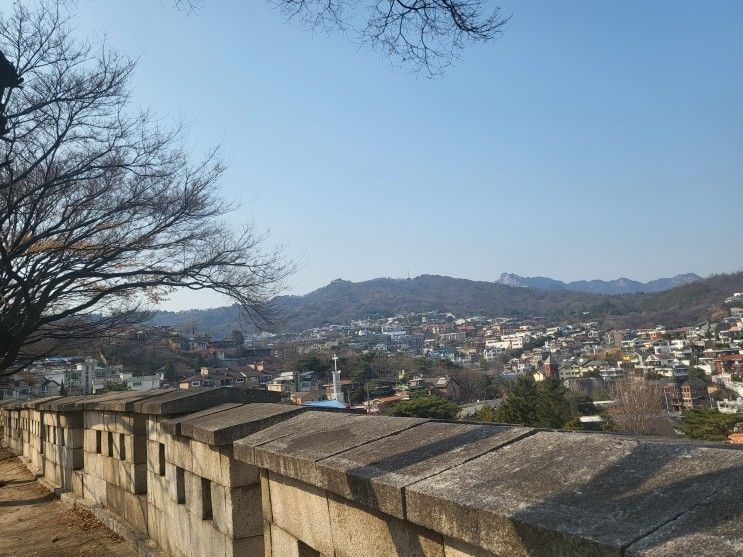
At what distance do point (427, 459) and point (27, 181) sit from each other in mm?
10861

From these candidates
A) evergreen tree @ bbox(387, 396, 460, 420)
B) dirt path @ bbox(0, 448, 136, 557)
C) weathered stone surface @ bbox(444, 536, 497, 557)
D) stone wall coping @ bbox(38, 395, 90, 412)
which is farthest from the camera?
evergreen tree @ bbox(387, 396, 460, 420)

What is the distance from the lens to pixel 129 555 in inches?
216

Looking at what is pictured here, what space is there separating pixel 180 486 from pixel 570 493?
3644 millimetres

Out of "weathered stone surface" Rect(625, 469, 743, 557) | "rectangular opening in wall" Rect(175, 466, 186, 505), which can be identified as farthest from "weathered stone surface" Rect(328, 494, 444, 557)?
"rectangular opening in wall" Rect(175, 466, 186, 505)

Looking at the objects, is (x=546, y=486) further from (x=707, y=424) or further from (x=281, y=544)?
(x=707, y=424)

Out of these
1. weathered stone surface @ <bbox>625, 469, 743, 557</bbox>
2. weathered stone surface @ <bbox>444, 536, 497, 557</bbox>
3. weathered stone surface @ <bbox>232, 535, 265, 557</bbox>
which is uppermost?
weathered stone surface @ <bbox>625, 469, 743, 557</bbox>

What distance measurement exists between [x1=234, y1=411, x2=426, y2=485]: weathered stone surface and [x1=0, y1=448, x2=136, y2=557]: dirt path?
10.5 ft

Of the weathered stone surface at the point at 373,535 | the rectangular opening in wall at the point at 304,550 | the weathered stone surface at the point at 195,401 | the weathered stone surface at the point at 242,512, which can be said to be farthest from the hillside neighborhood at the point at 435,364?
the weathered stone surface at the point at 373,535

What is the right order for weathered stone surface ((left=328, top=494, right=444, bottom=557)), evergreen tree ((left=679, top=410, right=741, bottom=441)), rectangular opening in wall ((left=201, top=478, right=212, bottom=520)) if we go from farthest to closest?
evergreen tree ((left=679, top=410, right=741, bottom=441)) < rectangular opening in wall ((left=201, top=478, right=212, bottom=520)) < weathered stone surface ((left=328, top=494, right=444, bottom=557))

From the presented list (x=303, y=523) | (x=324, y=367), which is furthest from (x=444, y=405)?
(x=303, y=523)

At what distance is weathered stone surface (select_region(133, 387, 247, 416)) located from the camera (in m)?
4.74

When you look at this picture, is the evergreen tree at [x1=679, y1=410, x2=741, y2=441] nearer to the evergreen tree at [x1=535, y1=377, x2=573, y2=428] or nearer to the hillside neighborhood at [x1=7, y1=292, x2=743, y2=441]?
the hillside neighborhood at [x1=7, y1=292, x2=743, y2=441]

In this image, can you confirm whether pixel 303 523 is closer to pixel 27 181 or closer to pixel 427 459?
pixel 427 459

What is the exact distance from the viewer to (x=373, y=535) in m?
2.23
